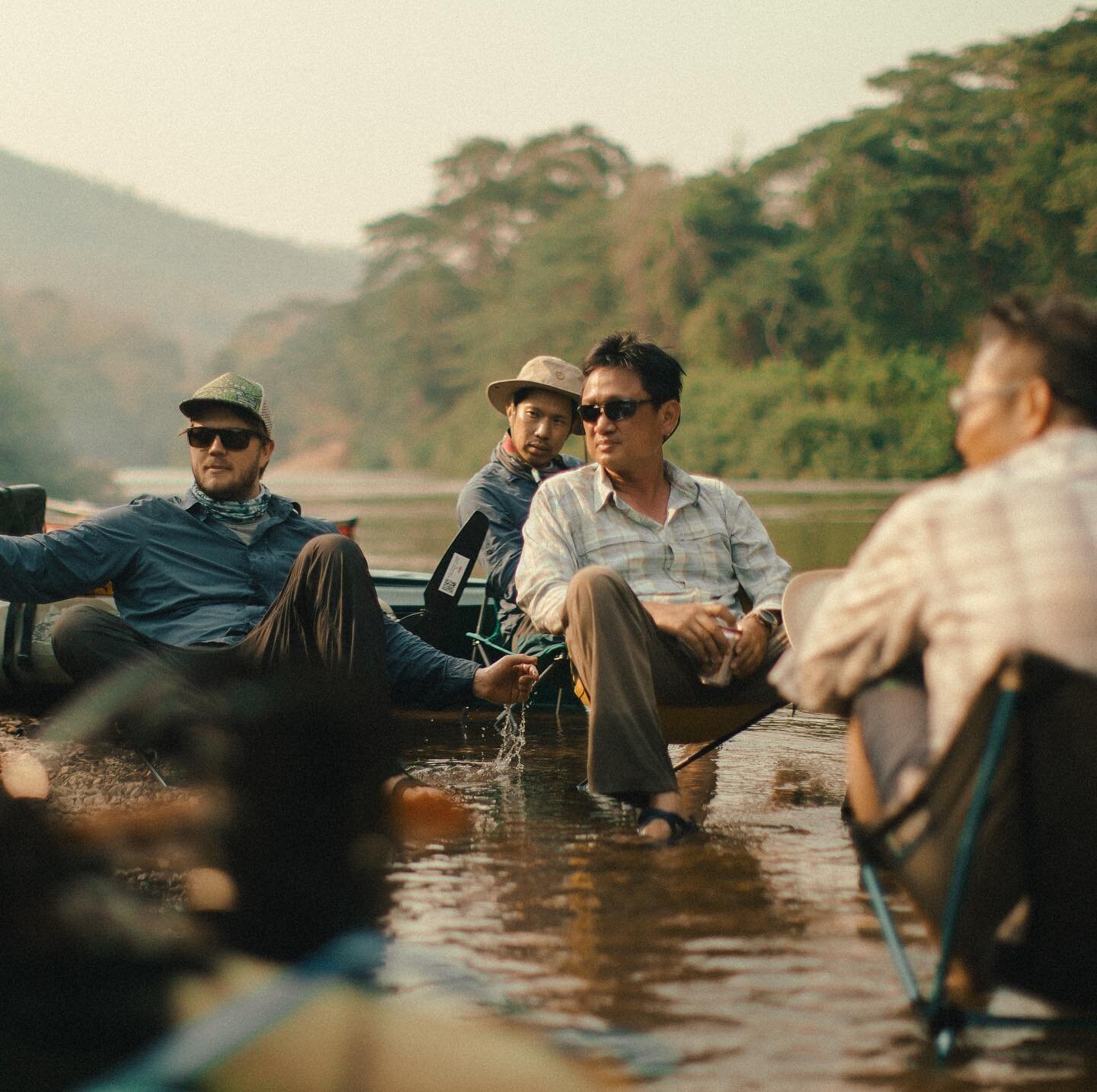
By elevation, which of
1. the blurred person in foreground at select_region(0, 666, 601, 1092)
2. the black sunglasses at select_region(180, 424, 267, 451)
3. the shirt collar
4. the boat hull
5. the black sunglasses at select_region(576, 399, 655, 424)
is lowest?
the blurred person in foreground at select_region(0, 666, 601, 1092)

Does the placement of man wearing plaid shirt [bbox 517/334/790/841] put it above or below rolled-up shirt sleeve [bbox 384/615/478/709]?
above

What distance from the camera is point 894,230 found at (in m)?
40.1

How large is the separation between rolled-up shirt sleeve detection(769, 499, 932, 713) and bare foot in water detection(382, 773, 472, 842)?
5.24 feet


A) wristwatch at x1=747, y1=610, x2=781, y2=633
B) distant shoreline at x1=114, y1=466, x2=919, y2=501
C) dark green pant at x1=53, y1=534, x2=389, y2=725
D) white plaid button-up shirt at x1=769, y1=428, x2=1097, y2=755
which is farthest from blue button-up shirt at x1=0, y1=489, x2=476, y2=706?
distant shoreline at x1=114, y1=466, x2=919, y2=501

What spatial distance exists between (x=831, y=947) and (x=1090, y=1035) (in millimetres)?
579

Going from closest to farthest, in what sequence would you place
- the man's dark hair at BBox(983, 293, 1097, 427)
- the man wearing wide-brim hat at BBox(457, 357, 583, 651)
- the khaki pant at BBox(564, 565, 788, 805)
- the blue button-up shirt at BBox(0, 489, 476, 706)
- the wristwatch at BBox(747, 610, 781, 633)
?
the man's dark hair at BBox(983, 293, 1097, 427) → the khaki pant at BBox(564, 565, 788, 805) → the blue button-up shirt at BBox(0, 489, 476, 706) → the wristwatch at BBox(747, 610, 781, 633) → the man wearing wide-brim hat at BBox(457, 357, 583, 651)

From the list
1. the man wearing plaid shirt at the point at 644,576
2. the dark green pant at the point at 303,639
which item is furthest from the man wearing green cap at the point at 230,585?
the man wearing plaid shirt at the point at 644,576

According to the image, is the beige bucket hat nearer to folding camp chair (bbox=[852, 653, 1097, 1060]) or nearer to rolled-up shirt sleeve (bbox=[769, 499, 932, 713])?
rolled-up shirt sleeve (bbox=[769, 499, 932, 713])

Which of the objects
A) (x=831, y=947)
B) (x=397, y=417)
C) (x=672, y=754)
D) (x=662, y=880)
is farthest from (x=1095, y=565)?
(x=397, y=417)

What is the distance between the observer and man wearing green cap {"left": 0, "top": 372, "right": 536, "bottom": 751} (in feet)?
12.8

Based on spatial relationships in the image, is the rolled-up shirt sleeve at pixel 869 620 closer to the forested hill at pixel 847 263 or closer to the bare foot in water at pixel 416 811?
the bare foot in water at pixel 416 811

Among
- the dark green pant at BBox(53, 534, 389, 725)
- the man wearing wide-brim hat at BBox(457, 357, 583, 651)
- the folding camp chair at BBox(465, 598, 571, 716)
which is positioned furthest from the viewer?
the man wearing wide-brim hat at BBox(457, 357, 583, 651)

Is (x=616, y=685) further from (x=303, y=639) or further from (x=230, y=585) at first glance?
(x=230, y=585)

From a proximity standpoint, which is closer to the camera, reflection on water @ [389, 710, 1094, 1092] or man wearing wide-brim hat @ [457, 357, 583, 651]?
reflection on water @ [389, 710, 1094, 1092]
